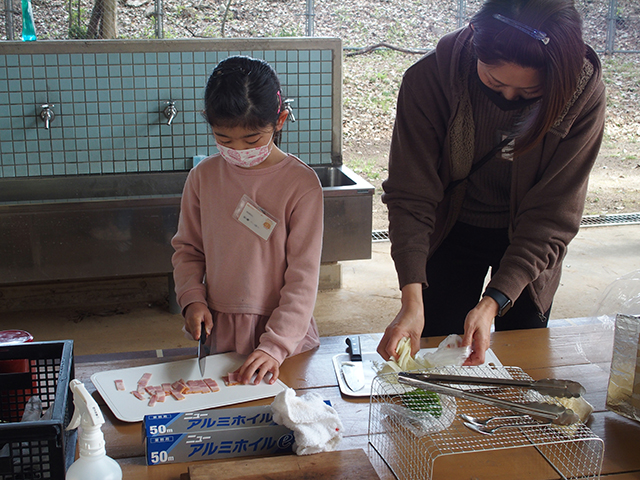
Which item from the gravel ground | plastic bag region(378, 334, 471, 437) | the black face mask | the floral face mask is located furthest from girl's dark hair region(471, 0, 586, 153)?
the gravel ground

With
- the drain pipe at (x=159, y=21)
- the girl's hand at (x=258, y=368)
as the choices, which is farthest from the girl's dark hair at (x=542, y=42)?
the drain pipe at (x=159, y=21)

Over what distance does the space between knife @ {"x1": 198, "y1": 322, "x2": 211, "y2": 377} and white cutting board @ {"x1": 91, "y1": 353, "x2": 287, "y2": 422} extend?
0.03 ft

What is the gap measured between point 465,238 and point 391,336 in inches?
18.9

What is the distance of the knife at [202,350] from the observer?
47.6 inches

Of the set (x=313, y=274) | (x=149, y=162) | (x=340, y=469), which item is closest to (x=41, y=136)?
(x=149, y=162)

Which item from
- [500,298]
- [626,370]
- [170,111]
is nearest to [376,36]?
[170,111]

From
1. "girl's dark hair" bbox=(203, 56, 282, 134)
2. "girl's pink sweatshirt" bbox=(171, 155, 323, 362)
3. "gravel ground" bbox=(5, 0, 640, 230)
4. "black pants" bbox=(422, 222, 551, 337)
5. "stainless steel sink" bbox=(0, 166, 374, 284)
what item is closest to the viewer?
"girl's dark hair" bbox=(203, 56, 282, 134)

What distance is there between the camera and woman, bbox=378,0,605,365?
3.77ft

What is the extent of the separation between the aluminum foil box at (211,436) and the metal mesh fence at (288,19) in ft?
10.5

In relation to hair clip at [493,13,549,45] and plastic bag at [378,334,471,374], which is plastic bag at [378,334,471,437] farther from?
hair clip at [493,13,549,45]

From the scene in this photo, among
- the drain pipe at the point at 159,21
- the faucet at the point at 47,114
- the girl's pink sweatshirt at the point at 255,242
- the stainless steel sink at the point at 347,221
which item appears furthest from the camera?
the drain pipe at the point at 159,21

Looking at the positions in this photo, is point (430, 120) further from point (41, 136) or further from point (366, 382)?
point (41, 136)

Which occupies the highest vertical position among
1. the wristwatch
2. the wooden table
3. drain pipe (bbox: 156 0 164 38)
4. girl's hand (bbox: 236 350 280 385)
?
drain pipe (bbox: 156 0 164 38)

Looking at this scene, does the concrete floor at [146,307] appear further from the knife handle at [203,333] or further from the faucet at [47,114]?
the knife handle at [203,333]
